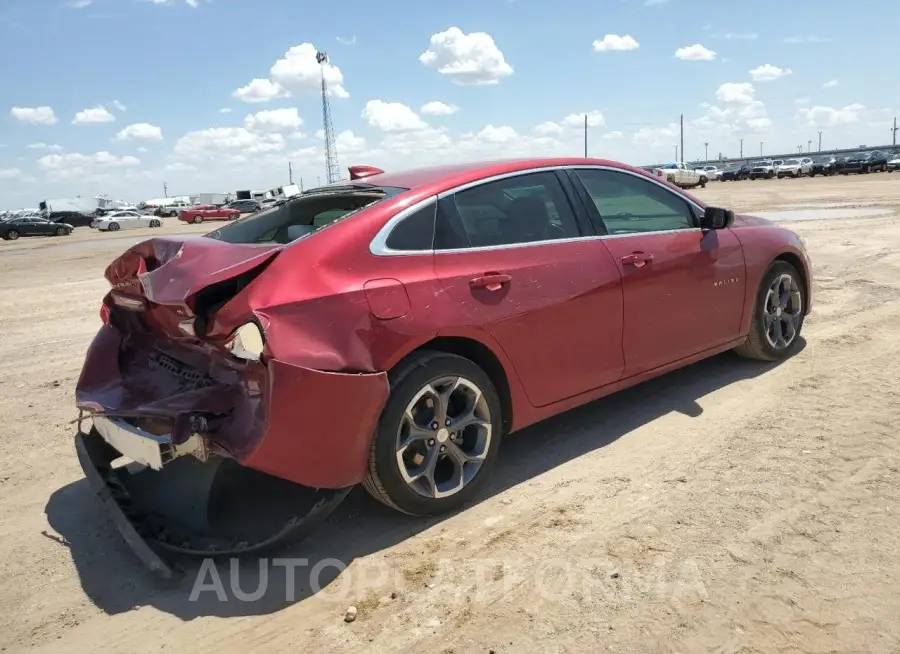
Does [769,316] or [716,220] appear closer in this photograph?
[716,220]

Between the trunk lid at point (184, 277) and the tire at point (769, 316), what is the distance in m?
3.59

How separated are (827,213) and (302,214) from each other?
1701 cm

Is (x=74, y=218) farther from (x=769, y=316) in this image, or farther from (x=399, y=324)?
(x=399, y=324)

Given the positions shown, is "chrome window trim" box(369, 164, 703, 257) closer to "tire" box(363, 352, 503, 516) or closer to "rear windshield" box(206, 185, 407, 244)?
"rear windshield" box(206, 185, 407, 244)

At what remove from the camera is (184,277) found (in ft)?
9.71

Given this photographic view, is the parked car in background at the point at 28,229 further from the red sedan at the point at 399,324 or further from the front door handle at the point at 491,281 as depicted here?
the front door handle at the point at 491,281

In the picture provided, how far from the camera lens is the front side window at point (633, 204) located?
412 cm

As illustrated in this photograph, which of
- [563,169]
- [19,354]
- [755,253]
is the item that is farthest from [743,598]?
[19,354]

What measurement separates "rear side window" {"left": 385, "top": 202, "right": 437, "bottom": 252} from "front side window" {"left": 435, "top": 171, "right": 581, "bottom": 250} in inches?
1.8

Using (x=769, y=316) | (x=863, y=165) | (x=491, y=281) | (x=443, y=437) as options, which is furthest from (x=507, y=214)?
(x=863, y=165)

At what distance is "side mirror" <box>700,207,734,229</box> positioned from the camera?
15.1 ft

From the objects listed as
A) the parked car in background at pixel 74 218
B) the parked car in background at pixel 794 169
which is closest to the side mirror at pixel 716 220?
the parked car in background at pixel 794 169

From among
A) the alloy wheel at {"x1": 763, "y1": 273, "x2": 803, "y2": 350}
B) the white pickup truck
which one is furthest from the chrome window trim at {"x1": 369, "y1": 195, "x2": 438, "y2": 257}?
the white pickup truck

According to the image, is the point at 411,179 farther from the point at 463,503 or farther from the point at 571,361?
the point at 463,503
